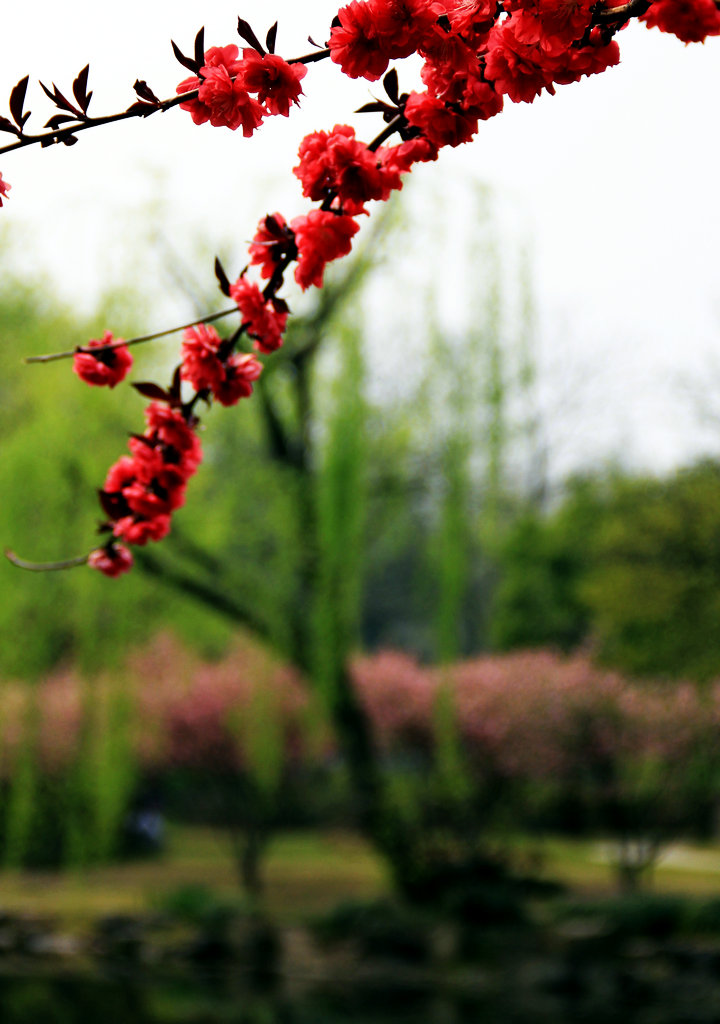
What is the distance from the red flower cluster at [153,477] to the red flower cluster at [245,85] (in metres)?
0.61

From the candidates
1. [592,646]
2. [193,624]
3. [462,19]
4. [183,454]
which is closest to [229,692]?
[193,624]

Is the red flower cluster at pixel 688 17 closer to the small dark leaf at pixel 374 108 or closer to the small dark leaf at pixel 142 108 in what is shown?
the small dark leaf at pixel 374 108

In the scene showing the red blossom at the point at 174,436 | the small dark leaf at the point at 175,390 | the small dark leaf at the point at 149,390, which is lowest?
the red blossom at the point at 174,436

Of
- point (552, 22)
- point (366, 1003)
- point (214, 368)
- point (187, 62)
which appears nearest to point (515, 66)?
point (552, 22)

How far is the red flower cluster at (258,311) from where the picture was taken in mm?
1928

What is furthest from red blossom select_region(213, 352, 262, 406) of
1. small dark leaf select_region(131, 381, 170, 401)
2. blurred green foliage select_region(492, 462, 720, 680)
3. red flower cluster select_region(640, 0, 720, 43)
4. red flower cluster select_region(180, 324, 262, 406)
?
blurred green foliage select_region(492, 462, 720, 680)

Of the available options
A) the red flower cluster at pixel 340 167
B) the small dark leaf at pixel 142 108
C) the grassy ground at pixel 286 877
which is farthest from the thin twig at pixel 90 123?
the grassy ground at pixel 286 877

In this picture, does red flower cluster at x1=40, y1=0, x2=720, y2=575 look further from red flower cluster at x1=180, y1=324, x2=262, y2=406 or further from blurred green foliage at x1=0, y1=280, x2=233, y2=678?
blurred green foliage at x1=0, y1=280, x2=233, y2=678

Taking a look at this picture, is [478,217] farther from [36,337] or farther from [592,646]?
[592,646]

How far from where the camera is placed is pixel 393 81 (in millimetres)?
1648

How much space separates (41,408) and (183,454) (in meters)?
6.40

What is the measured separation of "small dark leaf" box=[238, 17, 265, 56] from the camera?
1529 mm

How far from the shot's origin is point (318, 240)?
6.00 ft

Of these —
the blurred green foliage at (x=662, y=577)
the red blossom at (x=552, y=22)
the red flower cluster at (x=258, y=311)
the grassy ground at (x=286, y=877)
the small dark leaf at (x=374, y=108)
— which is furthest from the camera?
the grassy ground at (x=286, y=877)
